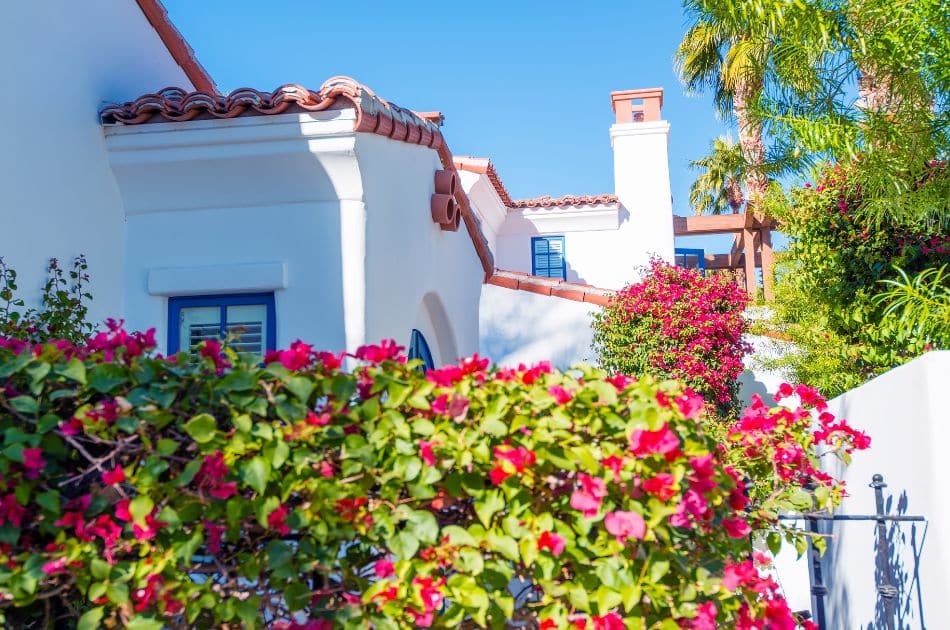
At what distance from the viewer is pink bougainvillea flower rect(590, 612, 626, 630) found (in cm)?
249

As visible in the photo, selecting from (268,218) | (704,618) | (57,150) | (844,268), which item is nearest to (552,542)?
(704,618)

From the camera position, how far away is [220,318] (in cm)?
677

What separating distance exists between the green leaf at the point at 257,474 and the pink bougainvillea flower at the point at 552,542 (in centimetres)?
82

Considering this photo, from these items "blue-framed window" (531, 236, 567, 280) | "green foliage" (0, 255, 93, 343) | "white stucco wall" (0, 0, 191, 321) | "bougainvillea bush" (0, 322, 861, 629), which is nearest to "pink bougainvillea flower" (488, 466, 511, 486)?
"bougainvillea bush" (0, 322, 861, 629)

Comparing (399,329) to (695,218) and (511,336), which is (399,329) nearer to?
(511,336)

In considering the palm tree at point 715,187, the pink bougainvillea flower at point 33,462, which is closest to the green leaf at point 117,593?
the pink bougainvillea flower at point 33,462

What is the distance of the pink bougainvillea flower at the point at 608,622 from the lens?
2.49 metres

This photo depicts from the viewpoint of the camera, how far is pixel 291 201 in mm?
6613

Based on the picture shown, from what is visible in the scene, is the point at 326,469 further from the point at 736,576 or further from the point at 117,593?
the point at 736,576

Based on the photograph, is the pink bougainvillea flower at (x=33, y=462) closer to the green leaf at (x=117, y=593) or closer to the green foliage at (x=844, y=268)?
the green leaf at (x=117, y=593)

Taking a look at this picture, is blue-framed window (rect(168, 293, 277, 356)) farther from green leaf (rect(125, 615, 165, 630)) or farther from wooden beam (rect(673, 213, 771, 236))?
wooden beam (rect(673, 213, 771, 236))

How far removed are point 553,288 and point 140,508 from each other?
13.3 metres

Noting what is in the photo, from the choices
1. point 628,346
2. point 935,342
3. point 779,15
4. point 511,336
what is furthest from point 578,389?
point 511,336

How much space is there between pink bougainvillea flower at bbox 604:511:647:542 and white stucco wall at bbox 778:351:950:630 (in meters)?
2.58
